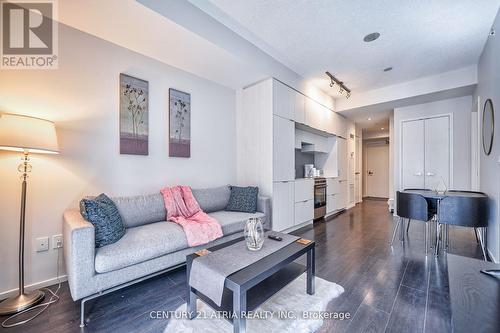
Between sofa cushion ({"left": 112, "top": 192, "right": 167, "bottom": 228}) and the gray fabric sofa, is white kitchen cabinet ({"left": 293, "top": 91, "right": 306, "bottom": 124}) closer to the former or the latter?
the gray fabric sofa

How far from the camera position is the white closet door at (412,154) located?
4.73 metres

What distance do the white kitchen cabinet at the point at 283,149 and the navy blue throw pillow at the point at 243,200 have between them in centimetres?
50

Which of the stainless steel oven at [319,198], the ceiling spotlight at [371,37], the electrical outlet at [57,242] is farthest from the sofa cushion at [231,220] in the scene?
the ceiling spotlight at [371,37]

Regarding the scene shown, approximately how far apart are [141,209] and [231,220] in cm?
106

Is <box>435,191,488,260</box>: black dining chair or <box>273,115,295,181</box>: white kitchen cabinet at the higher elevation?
<box>273,115,295,181</box>: white kitchen cabinet

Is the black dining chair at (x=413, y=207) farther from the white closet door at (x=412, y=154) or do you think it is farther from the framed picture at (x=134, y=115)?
Answer: the framed picture at (x=134, y=115)

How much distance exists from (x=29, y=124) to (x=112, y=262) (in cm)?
129

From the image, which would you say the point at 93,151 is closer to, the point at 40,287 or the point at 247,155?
the point at 40,287

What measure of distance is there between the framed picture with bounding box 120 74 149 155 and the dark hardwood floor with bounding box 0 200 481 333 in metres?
1.56

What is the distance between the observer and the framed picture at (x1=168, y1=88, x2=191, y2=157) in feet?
9.75

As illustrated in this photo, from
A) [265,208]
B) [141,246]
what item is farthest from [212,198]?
[141,246]

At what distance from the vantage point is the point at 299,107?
4.04 m

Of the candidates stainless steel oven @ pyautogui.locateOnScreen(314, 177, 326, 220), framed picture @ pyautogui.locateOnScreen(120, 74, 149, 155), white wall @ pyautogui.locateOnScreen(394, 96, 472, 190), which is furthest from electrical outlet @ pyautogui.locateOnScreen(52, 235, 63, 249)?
white wall @ pyautogui.locateOnScreen(394, 96, 472, 190)

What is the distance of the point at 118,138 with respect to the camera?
250 centimetres
